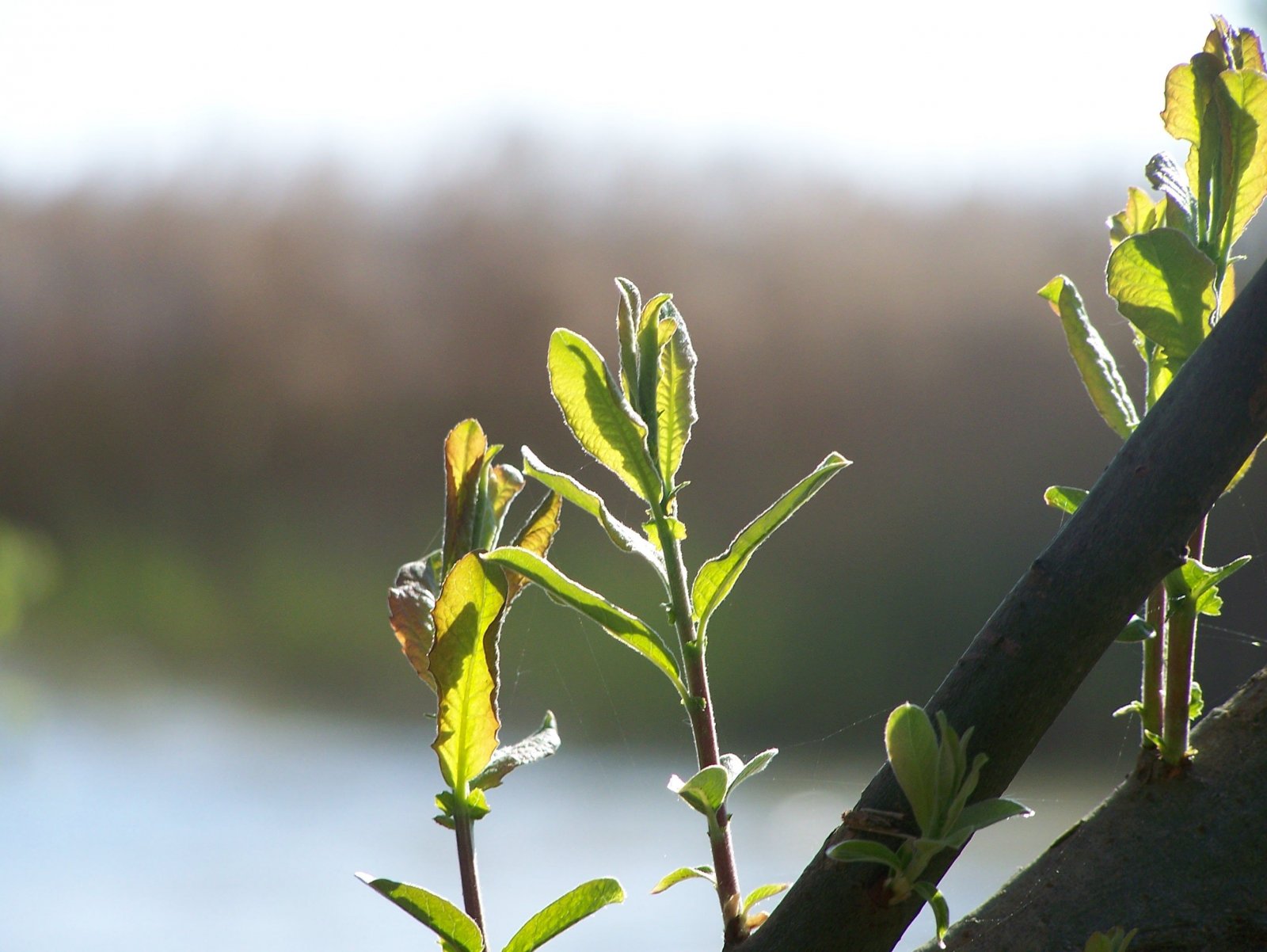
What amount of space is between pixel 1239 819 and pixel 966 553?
0.49 meters

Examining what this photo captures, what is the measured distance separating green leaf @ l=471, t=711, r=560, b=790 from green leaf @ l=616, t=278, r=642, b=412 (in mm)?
41

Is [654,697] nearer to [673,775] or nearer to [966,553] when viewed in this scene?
[966,553]

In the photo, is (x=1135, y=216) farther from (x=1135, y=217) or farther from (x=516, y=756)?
(x=516, y=756)

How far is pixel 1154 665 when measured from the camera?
12 centimetres

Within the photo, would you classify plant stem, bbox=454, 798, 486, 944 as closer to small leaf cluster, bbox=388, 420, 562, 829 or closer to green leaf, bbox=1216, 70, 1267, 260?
small leaf cluster, bbox=388, 420, 562, 829

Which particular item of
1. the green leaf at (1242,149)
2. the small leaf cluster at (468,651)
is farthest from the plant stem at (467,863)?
the green leaf at (1242,149)

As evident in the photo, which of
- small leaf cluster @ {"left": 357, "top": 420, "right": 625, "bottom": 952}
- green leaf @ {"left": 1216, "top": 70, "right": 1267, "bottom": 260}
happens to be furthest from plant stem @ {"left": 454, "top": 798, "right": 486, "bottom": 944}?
green leaf @ {"left": 1216, "top": 70, "right": 1267, "bottom": 260}

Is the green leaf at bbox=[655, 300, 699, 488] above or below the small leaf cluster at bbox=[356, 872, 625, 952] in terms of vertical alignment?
above

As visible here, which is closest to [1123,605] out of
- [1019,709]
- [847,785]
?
[1019,709]

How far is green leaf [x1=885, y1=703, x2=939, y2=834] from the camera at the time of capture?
0.09m

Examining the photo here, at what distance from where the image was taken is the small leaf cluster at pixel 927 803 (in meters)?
0.09

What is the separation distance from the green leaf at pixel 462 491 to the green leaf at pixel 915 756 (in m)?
0.05

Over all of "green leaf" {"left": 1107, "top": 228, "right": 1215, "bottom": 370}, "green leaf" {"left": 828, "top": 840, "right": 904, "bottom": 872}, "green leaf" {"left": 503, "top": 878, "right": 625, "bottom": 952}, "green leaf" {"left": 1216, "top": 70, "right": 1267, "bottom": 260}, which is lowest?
"green leaf" {"left": 828, "top": 840, "right": 904, "bottom": 872}

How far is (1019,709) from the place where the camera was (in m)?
0.09
